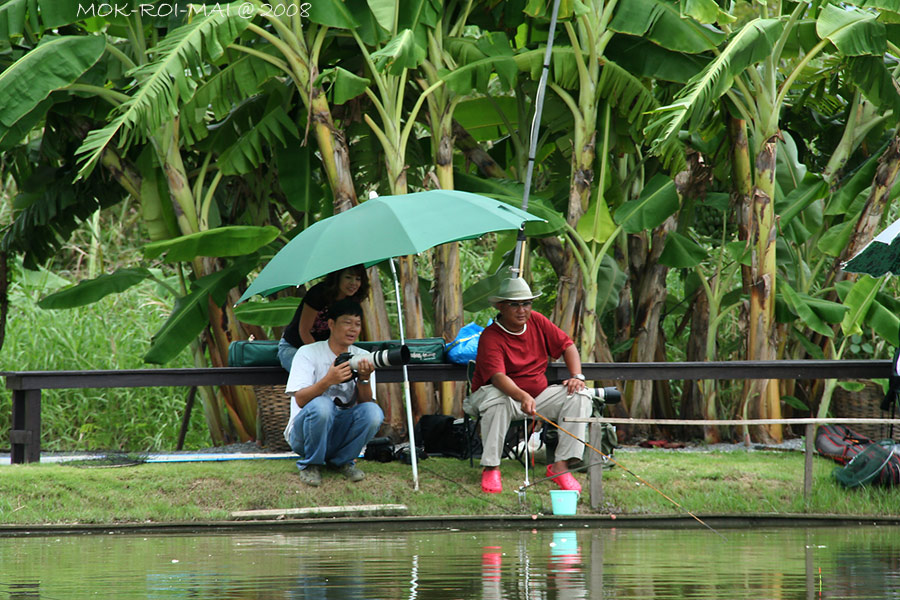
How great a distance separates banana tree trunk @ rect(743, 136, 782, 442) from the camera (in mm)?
9641

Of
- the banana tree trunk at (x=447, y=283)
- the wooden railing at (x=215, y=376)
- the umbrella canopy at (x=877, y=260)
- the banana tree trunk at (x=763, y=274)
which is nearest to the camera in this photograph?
the wooden railing at (x=215, y=376)

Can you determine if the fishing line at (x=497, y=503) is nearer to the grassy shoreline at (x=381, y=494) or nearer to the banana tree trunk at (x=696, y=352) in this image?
the grassy shoreline at (x=381, y=494)

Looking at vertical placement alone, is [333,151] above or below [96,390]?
above

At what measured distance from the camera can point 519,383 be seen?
782 cm

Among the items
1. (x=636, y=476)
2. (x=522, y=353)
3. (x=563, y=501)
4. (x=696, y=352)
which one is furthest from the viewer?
(x=696, y=352)

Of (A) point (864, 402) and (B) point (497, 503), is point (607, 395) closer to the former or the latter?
(B) point (497, 503)

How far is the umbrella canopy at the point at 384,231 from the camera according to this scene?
6.98 m

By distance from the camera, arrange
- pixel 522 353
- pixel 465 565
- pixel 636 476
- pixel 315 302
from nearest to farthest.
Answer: pixel 465 565 → pixel 636 476 → pixel 522 353 → pixel 315 302

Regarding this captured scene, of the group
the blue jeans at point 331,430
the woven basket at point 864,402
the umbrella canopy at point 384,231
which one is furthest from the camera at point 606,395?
the woven basket at point 864,402

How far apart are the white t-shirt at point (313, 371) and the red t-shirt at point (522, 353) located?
0.78 meters

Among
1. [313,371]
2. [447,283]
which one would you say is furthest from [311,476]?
[447,283]

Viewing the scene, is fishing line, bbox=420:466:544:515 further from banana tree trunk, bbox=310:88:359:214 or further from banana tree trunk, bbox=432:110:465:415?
banana tree trunk, bbox=310:88:359:214

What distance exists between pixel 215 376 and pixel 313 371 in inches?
39.9

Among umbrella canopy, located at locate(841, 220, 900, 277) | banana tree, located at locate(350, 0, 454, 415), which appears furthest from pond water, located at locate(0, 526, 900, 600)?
banana tree, located at locate(350, 0, 454, 415)
